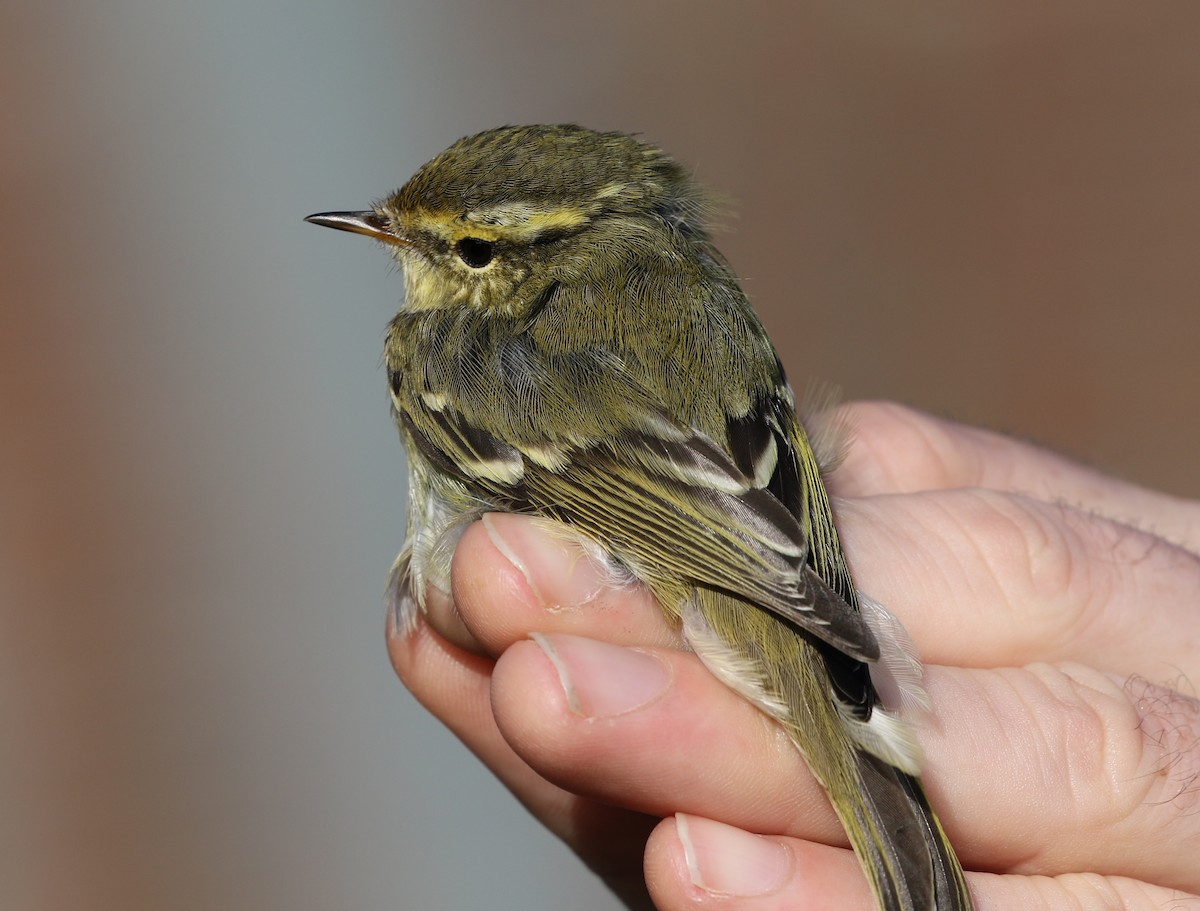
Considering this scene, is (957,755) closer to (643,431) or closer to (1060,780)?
(1060,780)

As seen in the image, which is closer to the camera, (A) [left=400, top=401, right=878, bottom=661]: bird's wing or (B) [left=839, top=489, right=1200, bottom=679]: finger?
(A) [left=400, top=401, right=878, bottom=661]: bird's wing

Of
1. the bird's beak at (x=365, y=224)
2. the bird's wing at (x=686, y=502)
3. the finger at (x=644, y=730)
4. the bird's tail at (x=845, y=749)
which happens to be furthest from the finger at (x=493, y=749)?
the bird's beak at (x=365, y=224)

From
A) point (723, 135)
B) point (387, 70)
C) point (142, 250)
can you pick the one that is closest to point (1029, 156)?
point (723, 135)

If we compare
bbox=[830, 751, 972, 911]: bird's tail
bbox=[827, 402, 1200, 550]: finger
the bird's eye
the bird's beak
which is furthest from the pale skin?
the bird's beak

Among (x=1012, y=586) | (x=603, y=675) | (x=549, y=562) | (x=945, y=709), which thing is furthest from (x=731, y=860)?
(x=1012, y=586)

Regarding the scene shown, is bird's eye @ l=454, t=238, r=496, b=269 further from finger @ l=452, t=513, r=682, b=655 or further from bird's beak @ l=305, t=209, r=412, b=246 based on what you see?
finger @ l=452, t=513, r=682, b=655

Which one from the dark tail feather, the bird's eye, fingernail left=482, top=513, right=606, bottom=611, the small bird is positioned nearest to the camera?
the dark tail feather
